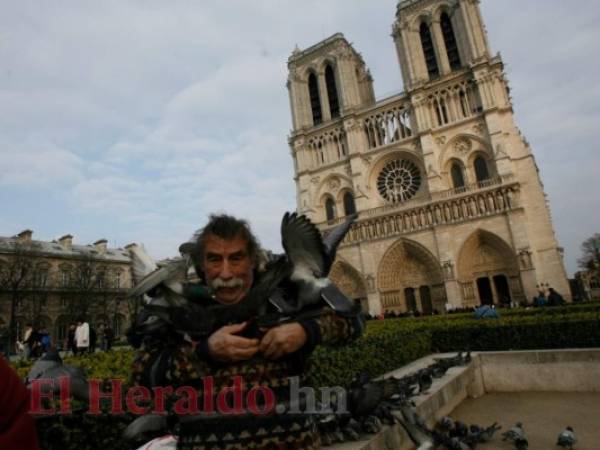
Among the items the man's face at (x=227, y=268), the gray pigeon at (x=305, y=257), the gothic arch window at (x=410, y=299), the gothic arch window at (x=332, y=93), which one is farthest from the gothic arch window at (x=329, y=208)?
the man's face at (x=227, y=268)

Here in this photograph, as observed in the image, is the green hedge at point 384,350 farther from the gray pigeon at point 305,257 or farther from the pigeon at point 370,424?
the gray pigeon at point 305,257

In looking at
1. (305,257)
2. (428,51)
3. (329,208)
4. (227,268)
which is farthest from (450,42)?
(227,268)

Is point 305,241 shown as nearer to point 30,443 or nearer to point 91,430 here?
point 30,443

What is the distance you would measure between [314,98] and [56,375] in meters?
35.6

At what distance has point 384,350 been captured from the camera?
24.1 feet

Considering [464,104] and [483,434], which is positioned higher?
[464,104]

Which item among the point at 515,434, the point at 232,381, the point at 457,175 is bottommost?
the point at 515,434

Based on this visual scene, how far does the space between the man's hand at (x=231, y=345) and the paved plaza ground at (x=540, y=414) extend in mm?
4365

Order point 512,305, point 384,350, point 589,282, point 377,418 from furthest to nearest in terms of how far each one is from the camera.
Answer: point 589,282, point 512,305, point 384,350, point 377,418

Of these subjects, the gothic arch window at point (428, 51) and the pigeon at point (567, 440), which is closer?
the pigeon at point (567, 440)

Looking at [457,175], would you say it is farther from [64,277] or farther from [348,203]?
[64,277]

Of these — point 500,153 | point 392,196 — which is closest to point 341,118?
point 392,196

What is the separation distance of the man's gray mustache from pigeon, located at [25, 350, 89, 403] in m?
1.60

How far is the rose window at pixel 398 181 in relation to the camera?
2939 cm
